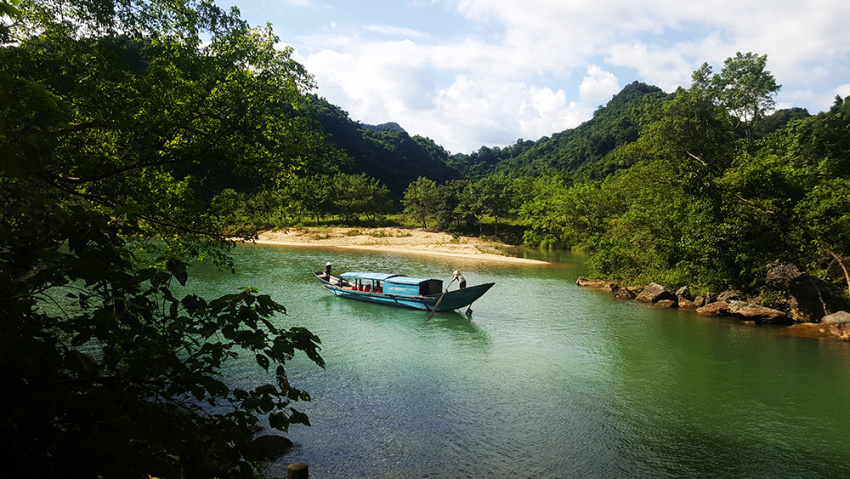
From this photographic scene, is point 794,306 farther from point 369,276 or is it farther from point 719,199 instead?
point 369,276

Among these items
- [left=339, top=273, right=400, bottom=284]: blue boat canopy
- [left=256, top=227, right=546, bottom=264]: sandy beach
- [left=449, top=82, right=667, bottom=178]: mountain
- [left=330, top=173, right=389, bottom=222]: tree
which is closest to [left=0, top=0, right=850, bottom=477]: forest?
[left=339, top=273, right=400, bottom=284]: blue boat canopy

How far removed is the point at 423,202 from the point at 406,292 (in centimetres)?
4737

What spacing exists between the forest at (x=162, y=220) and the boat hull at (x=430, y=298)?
9.39 meters

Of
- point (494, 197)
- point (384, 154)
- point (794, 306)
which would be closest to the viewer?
point (794, 306)

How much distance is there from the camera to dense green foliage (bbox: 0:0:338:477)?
3.02 metres

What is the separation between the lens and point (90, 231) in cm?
333

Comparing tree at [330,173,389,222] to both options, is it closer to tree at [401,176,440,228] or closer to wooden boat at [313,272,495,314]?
tree at [401,176,440,228]

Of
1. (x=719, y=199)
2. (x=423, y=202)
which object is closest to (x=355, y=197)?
(x=423, y=202)

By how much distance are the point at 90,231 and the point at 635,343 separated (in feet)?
61.0

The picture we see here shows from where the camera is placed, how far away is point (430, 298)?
21.5 meters

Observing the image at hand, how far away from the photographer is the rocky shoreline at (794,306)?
748 inches

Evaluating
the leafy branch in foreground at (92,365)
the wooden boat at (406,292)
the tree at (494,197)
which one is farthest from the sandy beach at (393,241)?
the leafy branch in foreground at (92,365)

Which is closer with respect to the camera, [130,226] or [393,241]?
[130,226]

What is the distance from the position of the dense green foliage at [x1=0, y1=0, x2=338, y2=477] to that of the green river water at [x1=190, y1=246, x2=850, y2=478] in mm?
2574
